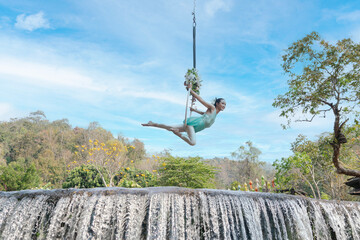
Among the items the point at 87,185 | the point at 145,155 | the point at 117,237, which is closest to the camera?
the point at 117,237

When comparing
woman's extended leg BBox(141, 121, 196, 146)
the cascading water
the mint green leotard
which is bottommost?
the cascading water

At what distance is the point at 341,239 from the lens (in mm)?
4695

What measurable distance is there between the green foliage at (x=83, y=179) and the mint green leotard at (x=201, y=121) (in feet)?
24.2

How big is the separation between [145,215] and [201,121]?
1947 millimetres

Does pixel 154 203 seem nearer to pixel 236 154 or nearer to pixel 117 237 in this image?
pixel 117 237

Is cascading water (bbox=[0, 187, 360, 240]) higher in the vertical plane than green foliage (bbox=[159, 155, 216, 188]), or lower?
lower

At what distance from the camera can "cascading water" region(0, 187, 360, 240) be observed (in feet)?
12.6

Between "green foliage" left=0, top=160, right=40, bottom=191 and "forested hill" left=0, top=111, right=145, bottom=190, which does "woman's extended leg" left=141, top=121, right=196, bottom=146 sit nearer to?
"green foliage" left=0, top=160, right=40, bottom=191

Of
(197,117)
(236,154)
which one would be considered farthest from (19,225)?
(236,154)

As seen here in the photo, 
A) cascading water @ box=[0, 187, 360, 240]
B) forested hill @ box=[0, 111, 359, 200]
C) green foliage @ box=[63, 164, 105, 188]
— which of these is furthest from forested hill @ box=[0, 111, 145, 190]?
cascading water @ box=[0, 187, 360, 240]

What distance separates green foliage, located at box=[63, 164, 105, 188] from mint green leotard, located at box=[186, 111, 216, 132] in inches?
291

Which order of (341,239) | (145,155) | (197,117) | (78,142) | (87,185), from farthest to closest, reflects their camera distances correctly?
(78,142) → (145,155) → (87,185) → (197,117) → (341,239)

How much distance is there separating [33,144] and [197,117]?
22591 millimetres

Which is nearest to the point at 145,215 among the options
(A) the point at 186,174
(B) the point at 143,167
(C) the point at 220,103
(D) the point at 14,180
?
(C) the point at 220,103
